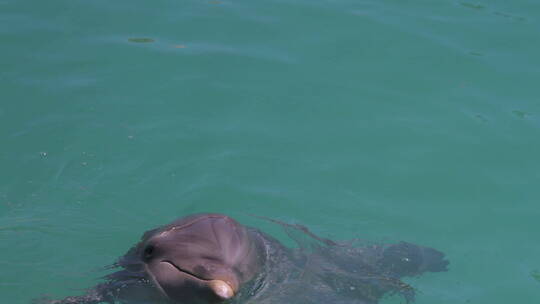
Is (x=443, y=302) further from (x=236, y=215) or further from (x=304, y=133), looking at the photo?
(x=304, y=133)

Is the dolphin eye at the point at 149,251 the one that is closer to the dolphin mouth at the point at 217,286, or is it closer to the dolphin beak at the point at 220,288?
the dolphin mouth at the point at 217,286

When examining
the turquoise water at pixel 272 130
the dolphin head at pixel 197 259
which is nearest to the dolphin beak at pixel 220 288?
the dolphin head at pixel 197 259

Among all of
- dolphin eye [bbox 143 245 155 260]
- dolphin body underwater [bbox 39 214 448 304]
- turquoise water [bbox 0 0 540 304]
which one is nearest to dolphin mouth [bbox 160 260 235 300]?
dolphin body underwater [bbox 39 214 448 304]

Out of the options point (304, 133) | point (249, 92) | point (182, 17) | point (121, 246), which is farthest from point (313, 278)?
point (182, 17)

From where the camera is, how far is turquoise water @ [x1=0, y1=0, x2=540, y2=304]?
660 cm

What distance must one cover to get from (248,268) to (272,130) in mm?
4226

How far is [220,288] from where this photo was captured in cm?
367

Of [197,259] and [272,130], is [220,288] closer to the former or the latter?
[197,259]

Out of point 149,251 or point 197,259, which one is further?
point 149,251

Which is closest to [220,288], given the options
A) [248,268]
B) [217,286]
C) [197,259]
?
[217,286]

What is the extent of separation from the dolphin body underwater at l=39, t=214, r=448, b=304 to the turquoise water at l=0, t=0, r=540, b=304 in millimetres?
370

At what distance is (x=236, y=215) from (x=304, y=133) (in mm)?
1838

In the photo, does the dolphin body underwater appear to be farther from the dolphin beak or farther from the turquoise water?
the turquoise water

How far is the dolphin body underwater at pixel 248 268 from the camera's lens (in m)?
3.75
